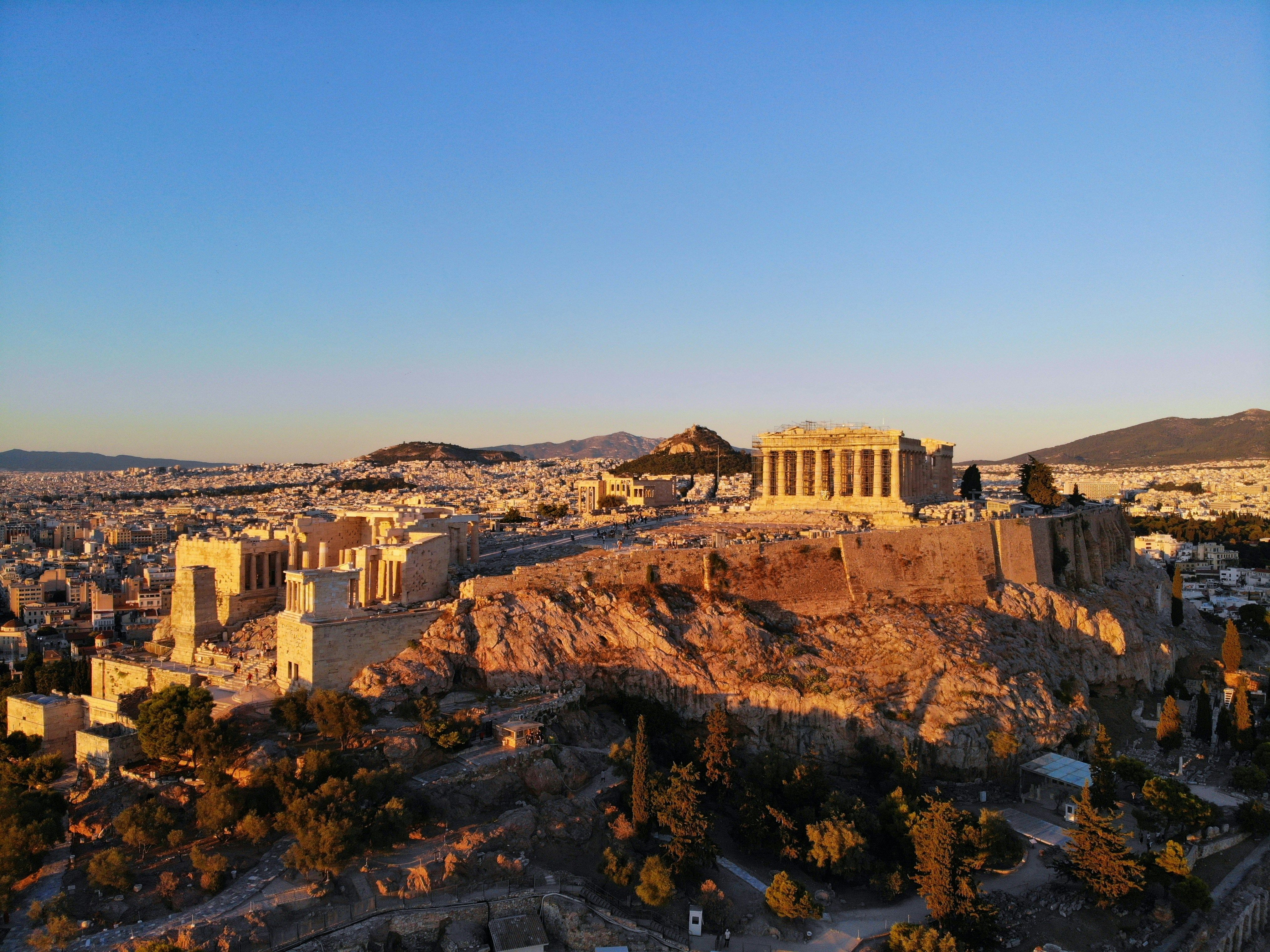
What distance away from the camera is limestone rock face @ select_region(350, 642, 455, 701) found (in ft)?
81.4

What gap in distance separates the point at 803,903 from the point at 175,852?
13.7 metres

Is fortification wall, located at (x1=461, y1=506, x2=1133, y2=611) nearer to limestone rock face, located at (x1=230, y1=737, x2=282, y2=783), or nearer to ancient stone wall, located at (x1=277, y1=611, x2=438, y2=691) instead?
ancient stone wall, located at (x1=277, y1=611, x2=438, y2=691)

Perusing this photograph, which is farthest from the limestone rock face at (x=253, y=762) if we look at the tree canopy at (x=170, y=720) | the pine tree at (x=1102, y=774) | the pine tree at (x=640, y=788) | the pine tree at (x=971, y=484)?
the pine tree at (x=971, y=484)

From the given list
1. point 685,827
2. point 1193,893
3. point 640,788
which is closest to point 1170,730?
point 1193,893

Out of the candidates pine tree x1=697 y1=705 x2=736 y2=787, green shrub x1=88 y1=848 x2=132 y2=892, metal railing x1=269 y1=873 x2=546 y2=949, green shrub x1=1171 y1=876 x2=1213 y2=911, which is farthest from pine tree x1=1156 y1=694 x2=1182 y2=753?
green shrub x1=88 y1=848 x2=132 y2=892

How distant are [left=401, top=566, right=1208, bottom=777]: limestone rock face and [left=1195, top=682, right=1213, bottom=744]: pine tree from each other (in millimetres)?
4755

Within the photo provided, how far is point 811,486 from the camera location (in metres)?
46.8

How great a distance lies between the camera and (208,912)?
57.2ft

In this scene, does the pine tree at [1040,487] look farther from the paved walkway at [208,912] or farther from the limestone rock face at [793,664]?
the paved walkway at [208,912]

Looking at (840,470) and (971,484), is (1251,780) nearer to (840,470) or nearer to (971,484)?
(840,470)

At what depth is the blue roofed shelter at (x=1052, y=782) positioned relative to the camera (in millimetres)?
25703

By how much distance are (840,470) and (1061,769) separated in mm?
21796

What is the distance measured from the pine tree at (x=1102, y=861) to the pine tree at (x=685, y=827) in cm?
874

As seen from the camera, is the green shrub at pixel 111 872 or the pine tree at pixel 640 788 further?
the pine tree at pixel 640 788
